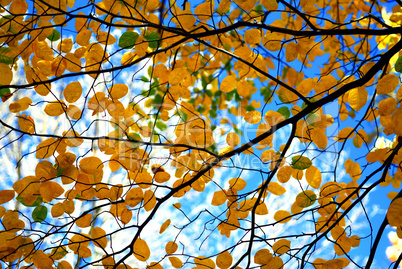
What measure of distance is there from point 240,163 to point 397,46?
2.18 feet

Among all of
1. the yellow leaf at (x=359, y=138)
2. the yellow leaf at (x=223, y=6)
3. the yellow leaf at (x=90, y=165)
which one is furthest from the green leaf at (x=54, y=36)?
the yellow leaf at (x=359, y=138)

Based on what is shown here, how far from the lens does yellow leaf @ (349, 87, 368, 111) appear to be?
0.67 meters

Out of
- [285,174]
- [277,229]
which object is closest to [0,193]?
[285,174]

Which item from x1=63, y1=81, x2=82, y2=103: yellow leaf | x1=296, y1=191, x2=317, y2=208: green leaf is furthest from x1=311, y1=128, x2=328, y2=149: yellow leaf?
x1=63, y1=81, x2=82, y2=103: yellow leaf

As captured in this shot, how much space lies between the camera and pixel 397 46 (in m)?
0.63

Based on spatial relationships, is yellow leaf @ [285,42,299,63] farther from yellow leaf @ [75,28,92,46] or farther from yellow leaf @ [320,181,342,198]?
yellow leaf @ [75,28,92,46]

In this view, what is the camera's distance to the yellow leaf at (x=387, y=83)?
611 millimetres

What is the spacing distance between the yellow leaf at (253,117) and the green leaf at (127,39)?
1.13 ft

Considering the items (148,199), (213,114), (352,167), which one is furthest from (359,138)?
(213,114)

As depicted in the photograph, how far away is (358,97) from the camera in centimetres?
68

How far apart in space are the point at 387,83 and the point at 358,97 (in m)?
0.07

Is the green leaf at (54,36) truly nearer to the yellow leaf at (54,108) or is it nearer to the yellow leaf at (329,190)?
the yellow leaf at (54,108)

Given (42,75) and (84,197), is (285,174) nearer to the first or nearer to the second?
(84,197)

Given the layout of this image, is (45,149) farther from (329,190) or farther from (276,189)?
(329,190)
